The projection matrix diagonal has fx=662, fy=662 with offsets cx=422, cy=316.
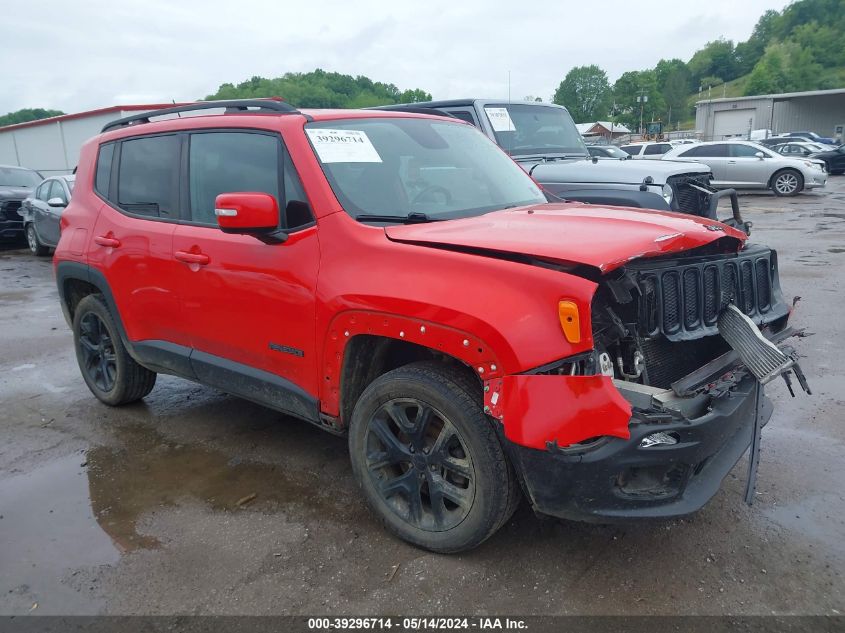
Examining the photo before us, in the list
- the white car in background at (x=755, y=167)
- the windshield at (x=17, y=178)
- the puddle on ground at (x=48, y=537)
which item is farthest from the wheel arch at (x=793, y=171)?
the puddle on ground at (x=48, y=537)

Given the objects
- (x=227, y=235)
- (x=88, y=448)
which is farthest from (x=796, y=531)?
(x=88, y=448)

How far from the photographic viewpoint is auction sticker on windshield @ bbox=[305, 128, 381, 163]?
327 centimetres

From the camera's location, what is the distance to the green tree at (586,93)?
361 ft

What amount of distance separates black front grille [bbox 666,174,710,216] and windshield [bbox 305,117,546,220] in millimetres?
2528

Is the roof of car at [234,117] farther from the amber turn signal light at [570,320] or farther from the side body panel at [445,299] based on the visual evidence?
the amber turn signal light at [570,320]

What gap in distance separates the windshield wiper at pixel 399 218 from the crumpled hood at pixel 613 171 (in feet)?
14.4

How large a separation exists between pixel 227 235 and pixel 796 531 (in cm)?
307

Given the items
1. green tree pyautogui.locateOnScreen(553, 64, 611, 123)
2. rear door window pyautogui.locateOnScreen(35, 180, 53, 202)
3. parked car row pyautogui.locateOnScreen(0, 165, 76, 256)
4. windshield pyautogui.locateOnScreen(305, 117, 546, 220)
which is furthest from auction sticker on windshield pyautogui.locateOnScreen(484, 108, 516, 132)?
green tree pyautogui.locateOnScreen(553, 64, 611, 123)

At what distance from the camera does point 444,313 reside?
8.36 ft

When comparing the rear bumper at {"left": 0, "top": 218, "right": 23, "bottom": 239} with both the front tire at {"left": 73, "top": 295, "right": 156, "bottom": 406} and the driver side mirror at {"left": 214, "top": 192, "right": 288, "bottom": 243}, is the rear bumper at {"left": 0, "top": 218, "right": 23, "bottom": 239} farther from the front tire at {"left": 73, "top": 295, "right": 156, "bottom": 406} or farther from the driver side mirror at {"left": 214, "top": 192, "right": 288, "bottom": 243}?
the driver side mirror at {"left": 214, "top": 192, "right": 288, "bottom": 243}

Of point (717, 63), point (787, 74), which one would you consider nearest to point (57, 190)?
point (787, 74)

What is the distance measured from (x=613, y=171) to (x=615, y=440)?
5.43 metres

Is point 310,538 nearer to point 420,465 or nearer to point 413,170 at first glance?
point 420,465

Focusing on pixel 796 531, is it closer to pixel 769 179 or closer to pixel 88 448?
pixel 88 448
